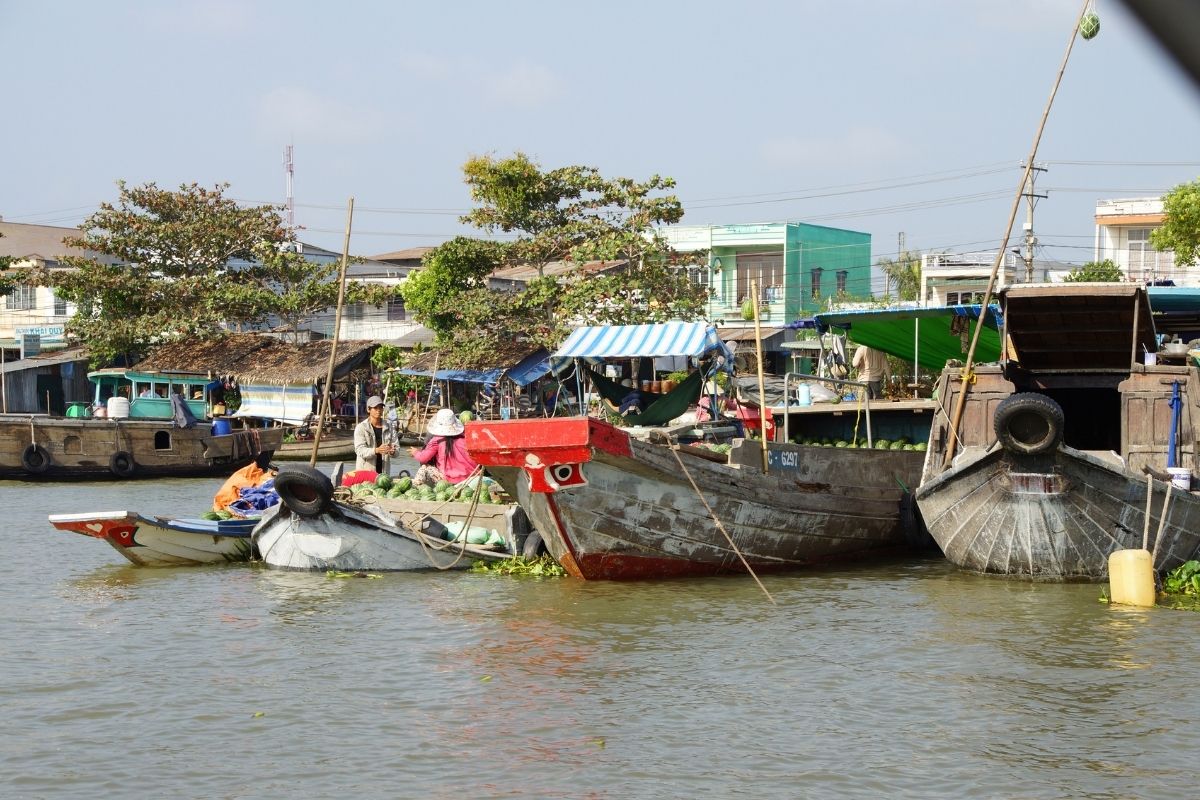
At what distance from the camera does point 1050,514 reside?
381 inches

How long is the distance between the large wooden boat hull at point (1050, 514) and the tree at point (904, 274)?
2436 centimetres

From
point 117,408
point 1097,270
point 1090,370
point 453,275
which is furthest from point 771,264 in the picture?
point 1090,370

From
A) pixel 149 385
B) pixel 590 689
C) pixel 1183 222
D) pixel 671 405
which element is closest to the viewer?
pixel 590 689

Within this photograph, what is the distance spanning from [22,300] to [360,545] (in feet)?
97.1

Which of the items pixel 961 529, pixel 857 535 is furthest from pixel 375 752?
pixel 857 535

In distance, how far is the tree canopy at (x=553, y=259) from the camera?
2502 cm

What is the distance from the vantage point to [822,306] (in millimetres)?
32656

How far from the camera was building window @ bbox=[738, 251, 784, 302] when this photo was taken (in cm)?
3362

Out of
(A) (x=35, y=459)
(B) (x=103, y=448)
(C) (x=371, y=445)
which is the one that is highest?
(C) (x=371, y=445)

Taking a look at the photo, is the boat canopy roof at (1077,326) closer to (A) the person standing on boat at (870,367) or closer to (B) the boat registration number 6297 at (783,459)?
(B) the boat registration number 6297 at (783,459)

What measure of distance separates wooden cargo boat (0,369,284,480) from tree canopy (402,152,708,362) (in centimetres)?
501

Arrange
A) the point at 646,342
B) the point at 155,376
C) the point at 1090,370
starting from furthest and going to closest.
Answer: the point at 155,376 < the point at 646,342 < the point at 1090,370

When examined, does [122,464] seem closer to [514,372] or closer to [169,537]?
[514,372]

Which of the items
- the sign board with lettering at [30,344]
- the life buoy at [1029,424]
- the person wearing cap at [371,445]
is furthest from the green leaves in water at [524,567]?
the sign board with lettering at [30,344]
